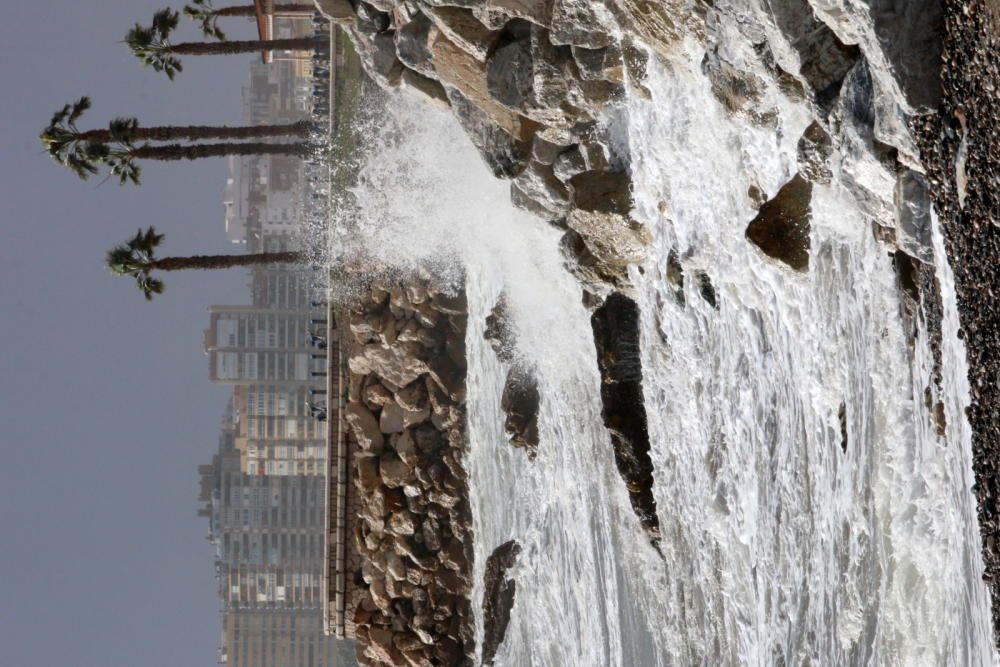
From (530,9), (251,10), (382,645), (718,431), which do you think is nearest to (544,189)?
(530,9)

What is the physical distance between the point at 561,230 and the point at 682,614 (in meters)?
5.27

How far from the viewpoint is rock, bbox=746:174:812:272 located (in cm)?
962

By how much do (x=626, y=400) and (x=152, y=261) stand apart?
537 inches

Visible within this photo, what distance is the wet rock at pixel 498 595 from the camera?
17391 mm

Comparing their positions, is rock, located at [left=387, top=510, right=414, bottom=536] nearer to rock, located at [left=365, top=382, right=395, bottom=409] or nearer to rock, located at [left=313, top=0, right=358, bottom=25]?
rock, located at [left=365, top=382, right=395, bottom=409]

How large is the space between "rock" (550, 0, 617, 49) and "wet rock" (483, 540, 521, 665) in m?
8.04

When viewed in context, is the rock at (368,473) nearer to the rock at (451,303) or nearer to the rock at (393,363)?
the rock at (393,363)

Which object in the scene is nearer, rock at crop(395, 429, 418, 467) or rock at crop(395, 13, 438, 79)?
rock at crop(395, 13, 438, 79)

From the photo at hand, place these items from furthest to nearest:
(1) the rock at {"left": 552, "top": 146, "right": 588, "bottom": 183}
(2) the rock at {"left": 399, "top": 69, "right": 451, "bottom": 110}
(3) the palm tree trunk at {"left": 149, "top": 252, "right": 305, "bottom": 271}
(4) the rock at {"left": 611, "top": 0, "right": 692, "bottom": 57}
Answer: (3) the palm tree trunk at {"left": 149, "top": 252, "right": 305, "bottom": 271} → (2) the rock at {"left": 399, "top": 69, "right": 451, "bottom": 110} → (1) the rock at {"left": 552, "top": 146, "right": 588, "bottom": 183} → (4) the rock at {"left": 611, "top": 0, "right": 692, "bottom": 57}

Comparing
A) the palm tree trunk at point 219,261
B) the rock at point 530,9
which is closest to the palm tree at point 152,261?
the palm tree trunk at point 219,261

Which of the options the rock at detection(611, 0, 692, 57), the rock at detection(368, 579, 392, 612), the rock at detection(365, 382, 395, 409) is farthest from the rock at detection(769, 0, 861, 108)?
the rock at detection(368, 579, 392, 612)

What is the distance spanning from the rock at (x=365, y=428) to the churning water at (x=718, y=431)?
1813 mm

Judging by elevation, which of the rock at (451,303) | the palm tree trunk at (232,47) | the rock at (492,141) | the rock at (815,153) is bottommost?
the rock at (815,153)

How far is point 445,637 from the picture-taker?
18.6 m
